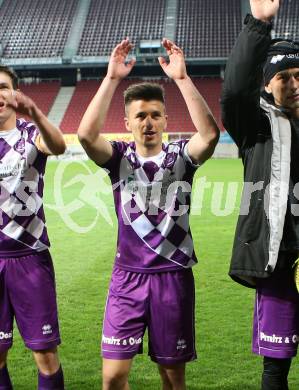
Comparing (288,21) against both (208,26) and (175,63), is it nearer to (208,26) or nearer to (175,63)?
(208,26)

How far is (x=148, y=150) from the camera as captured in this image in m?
2.90

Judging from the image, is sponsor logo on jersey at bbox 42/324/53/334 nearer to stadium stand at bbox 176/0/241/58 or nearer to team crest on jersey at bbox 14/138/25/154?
team crest on jersey at bbox 14/138/25/154

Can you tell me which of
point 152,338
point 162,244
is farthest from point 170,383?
point 162,244

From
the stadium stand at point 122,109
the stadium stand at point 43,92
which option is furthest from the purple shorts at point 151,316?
the stadium stand at point 43,92

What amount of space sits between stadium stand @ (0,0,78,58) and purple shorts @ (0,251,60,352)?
1276 inches

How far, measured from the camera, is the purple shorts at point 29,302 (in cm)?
293

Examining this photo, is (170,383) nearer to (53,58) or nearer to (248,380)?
(248,380)

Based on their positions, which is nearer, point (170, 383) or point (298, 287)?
point (298, 287)

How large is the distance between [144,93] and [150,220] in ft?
2.02

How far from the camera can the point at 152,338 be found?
2799mm

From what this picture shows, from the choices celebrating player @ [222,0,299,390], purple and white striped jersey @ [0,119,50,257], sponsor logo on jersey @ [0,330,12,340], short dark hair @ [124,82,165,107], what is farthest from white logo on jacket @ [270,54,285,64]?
sponsor logo on jersey @ [0,330,12,340]

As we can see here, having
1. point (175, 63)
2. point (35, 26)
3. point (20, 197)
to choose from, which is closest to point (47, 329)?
point (20, 197)

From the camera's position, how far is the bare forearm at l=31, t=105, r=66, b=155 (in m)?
2.73

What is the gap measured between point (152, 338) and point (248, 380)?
1.13 m
